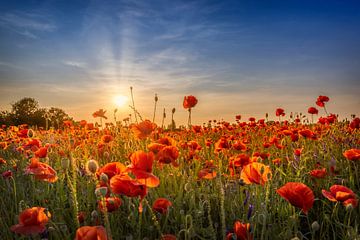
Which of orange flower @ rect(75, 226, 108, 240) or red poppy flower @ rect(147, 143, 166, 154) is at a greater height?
red poppy flower @ rect(147, 143, 166, 154)

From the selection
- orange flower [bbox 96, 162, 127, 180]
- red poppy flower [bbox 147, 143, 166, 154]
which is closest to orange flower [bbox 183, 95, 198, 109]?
red poppy flower [bbox 147, 143, 166, 154]

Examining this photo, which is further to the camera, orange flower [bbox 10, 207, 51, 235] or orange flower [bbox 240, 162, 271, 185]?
orange flower [bbox 240, 162, 271, 185]

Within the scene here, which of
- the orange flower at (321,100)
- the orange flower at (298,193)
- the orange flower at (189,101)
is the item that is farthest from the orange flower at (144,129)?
the orange flower at (321,100)

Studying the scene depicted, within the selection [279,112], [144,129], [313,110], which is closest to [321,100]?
[313,110]

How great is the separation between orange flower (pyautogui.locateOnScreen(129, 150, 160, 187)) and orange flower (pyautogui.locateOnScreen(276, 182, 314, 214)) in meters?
0.61

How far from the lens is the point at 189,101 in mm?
3832

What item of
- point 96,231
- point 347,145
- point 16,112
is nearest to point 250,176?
point 96,231

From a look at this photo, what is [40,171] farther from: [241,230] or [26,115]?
[26,115]

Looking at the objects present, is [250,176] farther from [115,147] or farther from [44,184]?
[115,147]

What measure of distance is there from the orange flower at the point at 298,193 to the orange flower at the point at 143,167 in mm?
613

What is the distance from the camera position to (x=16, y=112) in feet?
89.0

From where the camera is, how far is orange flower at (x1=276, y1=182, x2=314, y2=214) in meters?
1.83

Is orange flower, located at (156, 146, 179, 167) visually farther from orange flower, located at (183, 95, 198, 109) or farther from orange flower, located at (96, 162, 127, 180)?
orange flower, located at (183, 95, 198, 109)

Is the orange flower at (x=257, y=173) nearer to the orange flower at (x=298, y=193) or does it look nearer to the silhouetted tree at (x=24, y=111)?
the orange flower at (x=298, y=193)
